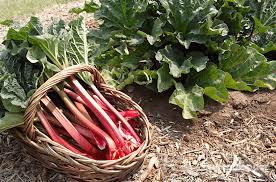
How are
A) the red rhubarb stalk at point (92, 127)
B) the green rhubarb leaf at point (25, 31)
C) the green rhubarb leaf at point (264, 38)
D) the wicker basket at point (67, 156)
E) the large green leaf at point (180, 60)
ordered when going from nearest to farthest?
the wicker basket at point (67, 156), the red rhubarb stalk at point (92, 127), the green rhubarb leaf at point (25, 31), the large green leaf at point (180, 60), the green rhubarb leaf at point (264, 38)

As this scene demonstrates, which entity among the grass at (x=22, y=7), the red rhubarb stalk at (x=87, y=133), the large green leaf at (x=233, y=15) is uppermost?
the large green leaf at (x=233, y=15)

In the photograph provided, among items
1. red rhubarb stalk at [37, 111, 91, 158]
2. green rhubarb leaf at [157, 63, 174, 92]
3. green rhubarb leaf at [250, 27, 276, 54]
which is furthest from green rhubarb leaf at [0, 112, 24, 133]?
green rhubarb leaf at [250, 27, 276, 54]

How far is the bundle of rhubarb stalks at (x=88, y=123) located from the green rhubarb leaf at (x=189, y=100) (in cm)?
35

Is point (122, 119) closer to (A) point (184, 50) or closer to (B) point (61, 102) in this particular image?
(B) point (61, 102)

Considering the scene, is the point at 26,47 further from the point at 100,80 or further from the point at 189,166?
the point at 189,166

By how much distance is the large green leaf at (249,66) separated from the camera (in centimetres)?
343

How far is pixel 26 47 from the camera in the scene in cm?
292

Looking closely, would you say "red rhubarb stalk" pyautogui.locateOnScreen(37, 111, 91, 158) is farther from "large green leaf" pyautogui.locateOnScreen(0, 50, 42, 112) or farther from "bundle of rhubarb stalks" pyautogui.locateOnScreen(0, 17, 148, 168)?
"large green leaf" pyautogui.locateOnScreen(0, 50, 42, 112)

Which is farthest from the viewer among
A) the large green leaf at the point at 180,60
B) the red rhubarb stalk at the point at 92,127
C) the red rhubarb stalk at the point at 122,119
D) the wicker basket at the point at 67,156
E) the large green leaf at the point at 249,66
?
the large green leaf at the point at 249,66

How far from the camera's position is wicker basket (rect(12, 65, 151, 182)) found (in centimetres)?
256

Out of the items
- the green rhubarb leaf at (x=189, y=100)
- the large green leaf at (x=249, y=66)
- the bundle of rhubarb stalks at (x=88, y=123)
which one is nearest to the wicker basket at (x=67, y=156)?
the bundle of rhubarb stalks at (x=88, y=123)

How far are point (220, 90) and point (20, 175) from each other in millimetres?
1453

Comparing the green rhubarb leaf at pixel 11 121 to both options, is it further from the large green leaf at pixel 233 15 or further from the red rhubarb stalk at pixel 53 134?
the large green leaf at pixel 233 15

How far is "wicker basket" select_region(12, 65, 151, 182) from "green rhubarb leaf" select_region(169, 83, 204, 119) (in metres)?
0.41
